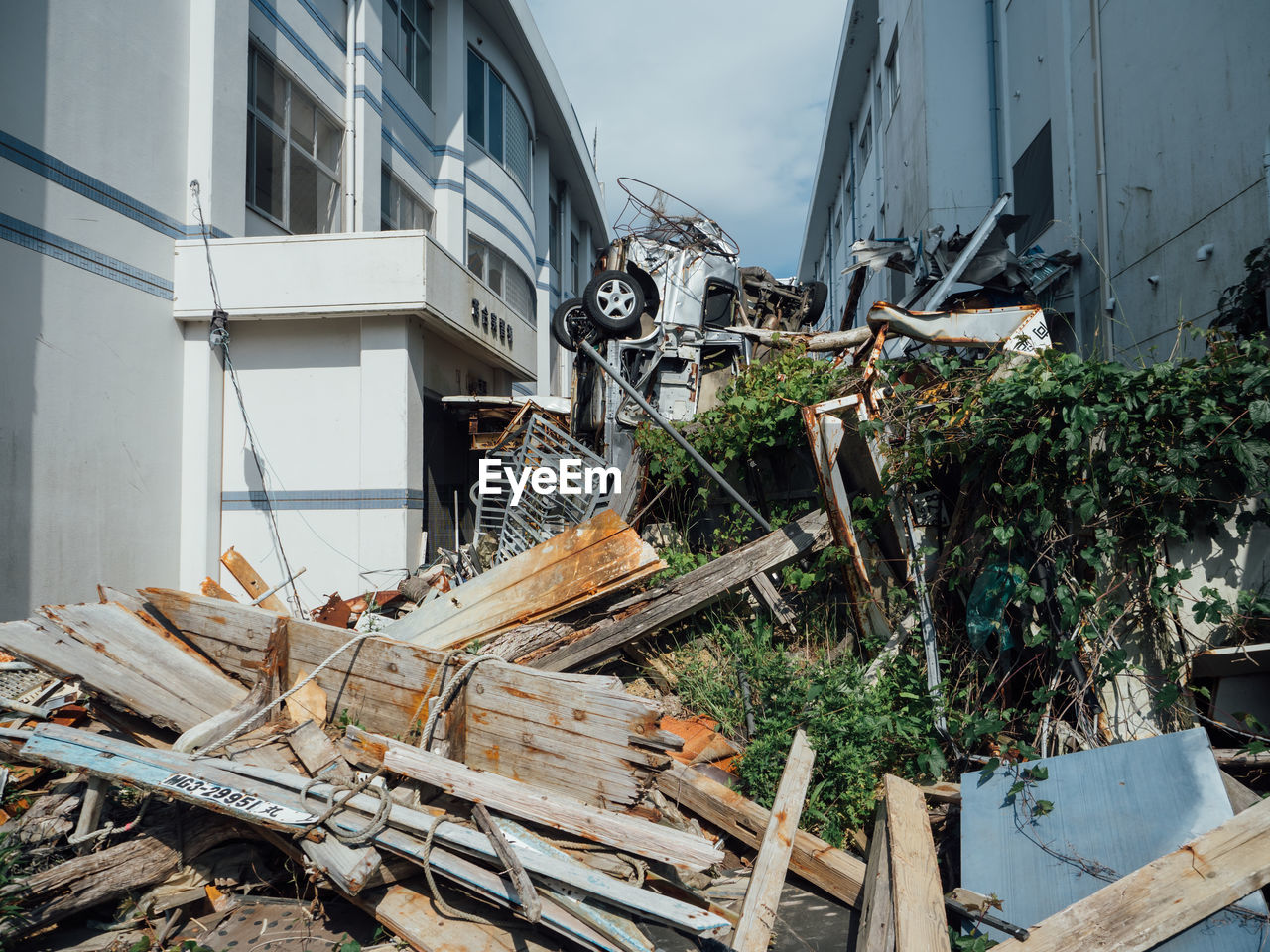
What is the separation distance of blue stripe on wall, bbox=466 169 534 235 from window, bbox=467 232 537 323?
101 cm

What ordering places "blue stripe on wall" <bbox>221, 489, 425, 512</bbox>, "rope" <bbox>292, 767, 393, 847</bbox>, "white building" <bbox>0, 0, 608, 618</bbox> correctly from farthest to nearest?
"blue stripe on wall" <bbox>221, 489, 425, 512</bbox> < "white building" <bbox>0, 0, 608, 618</bbox> < "rope" <bbox>292, 767, 393, 847</bbox>

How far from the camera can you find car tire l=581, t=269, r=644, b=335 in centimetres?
857

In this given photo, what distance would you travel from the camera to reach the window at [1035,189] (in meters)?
9.67

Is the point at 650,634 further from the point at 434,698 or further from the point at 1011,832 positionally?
the point at 1011,832

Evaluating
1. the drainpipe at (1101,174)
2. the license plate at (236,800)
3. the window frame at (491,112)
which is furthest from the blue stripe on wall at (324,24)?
the license plate at (236,800)

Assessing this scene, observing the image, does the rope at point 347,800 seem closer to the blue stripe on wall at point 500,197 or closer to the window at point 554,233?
the blue stripe on wall at point 500,197

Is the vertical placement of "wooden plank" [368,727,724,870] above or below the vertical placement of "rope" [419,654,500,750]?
below

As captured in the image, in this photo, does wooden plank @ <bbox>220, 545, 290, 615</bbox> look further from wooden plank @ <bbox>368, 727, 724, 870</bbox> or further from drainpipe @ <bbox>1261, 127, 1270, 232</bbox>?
drainpipe @ <bbox>1261, 127, 1270, 232</bbox>

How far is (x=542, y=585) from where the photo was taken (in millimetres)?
5391

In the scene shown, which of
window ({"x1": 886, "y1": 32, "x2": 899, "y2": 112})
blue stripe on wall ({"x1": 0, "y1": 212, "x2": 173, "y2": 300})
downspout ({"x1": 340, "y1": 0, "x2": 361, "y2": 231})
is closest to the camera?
blue stripe on wall ({"x1": 0, "y1": 212, "x2": 173, "y2": 300})

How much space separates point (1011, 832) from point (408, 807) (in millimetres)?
2620

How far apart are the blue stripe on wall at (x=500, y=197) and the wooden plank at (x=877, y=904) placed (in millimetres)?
13633

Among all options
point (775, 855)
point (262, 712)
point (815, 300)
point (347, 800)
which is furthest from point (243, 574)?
point (815, 300)

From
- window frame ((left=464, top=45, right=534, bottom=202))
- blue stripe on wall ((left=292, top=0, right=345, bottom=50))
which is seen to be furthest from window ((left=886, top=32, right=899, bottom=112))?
blue stripe on wall ((left=292, top=0, right=345, bottom=50))
